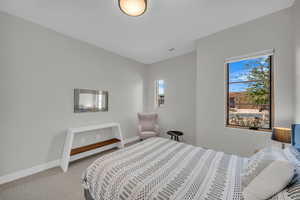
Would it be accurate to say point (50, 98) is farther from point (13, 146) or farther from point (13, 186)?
point (13, 186)

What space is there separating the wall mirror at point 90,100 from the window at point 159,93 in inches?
74.0

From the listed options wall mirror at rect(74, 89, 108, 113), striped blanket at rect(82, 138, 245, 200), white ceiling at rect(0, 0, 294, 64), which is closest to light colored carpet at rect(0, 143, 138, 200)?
striped blanket at rect(82, 138, 245, 200)

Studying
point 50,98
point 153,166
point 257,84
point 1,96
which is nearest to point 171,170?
point 153,166

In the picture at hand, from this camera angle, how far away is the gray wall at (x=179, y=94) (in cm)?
339

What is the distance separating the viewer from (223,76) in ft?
7.92

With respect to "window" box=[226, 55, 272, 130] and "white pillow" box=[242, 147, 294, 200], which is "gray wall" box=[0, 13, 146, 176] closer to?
"white pillow" box=[242, 147, 294, 200]

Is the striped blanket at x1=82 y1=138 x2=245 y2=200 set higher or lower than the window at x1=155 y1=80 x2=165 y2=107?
lower

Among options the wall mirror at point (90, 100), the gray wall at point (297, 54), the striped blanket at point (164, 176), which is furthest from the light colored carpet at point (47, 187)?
the gray wall at point (297, 54)

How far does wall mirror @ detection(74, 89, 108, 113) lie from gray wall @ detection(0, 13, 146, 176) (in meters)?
0.11

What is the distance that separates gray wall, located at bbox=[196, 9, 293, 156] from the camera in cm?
185

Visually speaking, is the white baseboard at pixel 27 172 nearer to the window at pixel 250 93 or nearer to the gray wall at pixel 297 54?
the window at pixel 250 93

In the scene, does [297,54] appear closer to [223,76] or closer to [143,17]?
[223,76]

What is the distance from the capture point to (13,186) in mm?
1775

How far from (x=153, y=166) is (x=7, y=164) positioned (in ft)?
8.33
